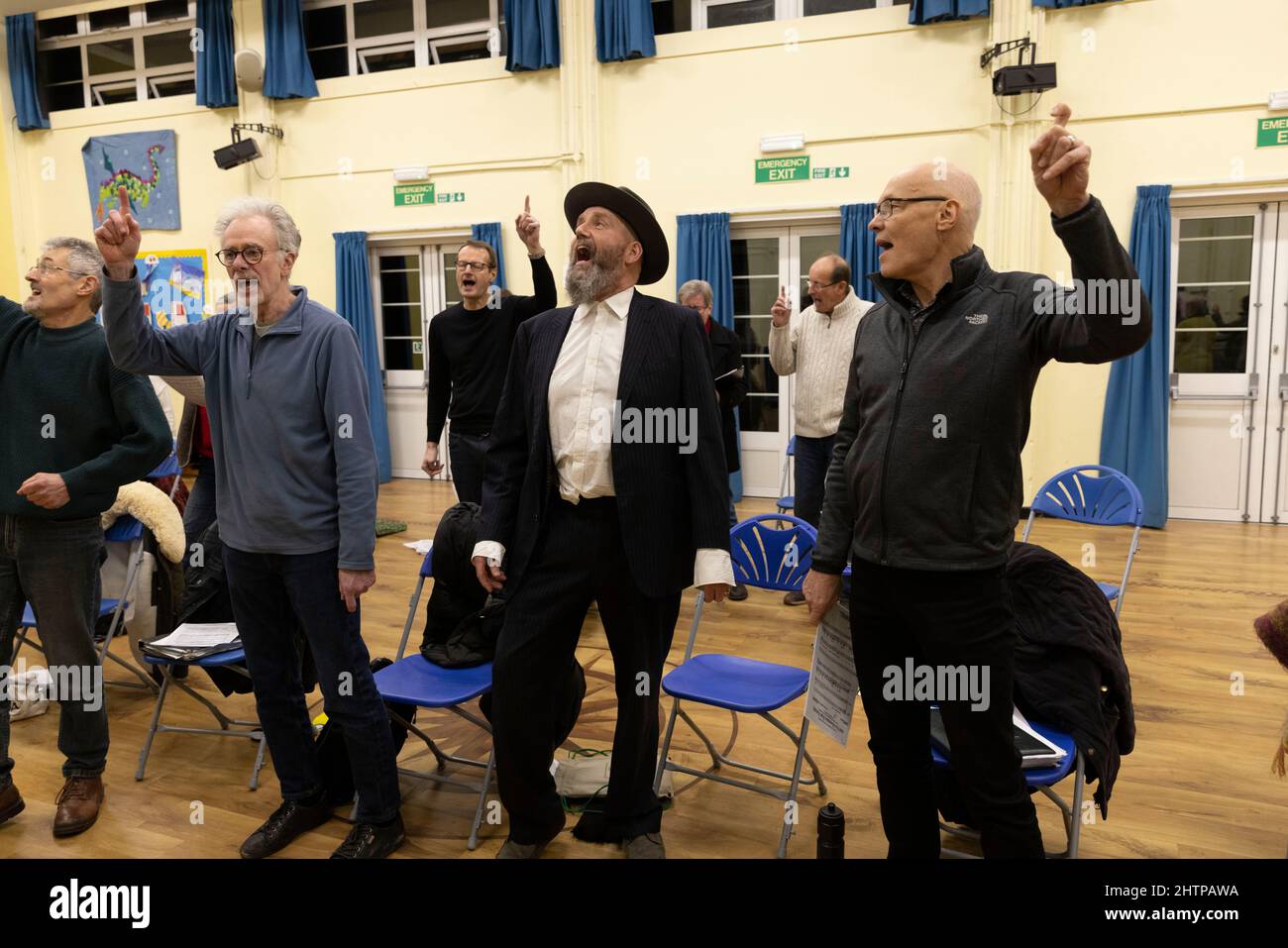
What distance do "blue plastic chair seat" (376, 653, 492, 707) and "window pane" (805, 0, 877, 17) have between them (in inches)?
273

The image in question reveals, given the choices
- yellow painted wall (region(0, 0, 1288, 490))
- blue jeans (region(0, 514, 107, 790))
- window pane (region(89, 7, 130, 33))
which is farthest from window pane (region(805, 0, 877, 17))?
window pane (region(89, 7, 130, 33))

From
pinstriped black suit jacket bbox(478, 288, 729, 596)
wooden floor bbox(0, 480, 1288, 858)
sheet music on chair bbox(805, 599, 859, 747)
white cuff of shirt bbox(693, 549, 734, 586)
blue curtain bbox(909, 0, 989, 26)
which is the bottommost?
wooden floor bbox(0, 480, 1288, 858)

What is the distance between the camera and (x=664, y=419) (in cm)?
240

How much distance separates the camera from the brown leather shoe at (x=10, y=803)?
9.45 ft

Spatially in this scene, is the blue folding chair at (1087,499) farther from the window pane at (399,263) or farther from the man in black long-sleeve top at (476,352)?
the window pane at (399,263)

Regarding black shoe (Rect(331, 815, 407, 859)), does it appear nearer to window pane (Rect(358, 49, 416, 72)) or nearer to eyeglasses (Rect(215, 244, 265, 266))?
eyeglasses (Rect(215, 244, 265, 266))

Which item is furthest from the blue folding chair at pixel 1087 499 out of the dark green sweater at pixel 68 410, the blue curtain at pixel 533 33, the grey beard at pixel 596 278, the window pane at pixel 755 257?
the blue curtain at pixel 533 33

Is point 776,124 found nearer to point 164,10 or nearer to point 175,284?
point 175,284

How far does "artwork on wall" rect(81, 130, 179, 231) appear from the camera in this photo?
9969mm

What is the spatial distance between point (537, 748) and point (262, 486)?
1.04 meters

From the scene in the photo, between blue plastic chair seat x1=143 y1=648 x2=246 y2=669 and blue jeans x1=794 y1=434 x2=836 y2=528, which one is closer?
blue plastic chair seat x1=143 y1=648 x2=246 y2=669

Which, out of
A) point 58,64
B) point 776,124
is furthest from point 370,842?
point 58,64

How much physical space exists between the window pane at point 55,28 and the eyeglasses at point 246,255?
10.5 metres
